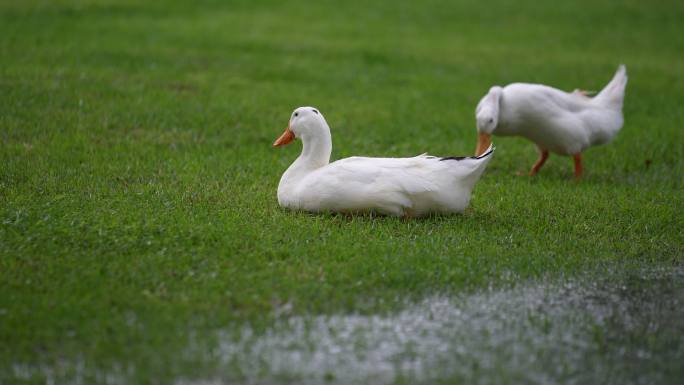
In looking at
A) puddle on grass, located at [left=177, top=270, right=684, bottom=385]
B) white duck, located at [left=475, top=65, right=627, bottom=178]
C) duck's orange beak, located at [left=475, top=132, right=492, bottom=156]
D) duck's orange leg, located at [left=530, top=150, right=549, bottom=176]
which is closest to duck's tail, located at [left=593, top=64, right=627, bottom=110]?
white duck, located at [left=475, top=65, right=627, bottom=178]

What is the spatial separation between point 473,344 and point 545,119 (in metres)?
4.08

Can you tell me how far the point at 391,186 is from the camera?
19.9ft

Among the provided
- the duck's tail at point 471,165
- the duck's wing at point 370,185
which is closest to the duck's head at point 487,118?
the duck's tail at point 471,165

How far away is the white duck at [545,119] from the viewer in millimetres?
7867

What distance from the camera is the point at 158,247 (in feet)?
17.7

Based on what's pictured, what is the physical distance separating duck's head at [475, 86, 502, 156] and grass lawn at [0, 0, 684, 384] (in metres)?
0.38

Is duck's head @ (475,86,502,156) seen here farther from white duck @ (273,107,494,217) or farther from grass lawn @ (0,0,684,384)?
white duck @ (273,107,494,217)

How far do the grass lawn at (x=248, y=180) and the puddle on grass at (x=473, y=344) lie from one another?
0.31 feet

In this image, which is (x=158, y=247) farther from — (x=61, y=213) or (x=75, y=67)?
(x=75, y=67)

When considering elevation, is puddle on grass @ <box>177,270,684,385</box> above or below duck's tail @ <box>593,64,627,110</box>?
below

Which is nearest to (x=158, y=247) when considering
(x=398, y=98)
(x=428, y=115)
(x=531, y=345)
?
(x=531, y=345)

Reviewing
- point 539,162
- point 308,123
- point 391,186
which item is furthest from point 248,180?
point 539,162

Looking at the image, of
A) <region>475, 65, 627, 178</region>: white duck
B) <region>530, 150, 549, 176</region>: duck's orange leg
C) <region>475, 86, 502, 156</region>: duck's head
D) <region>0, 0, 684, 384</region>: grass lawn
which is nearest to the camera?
<region>0, 0, 684, 384</region>: grass lawn

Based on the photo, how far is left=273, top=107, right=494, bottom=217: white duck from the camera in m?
6.08
